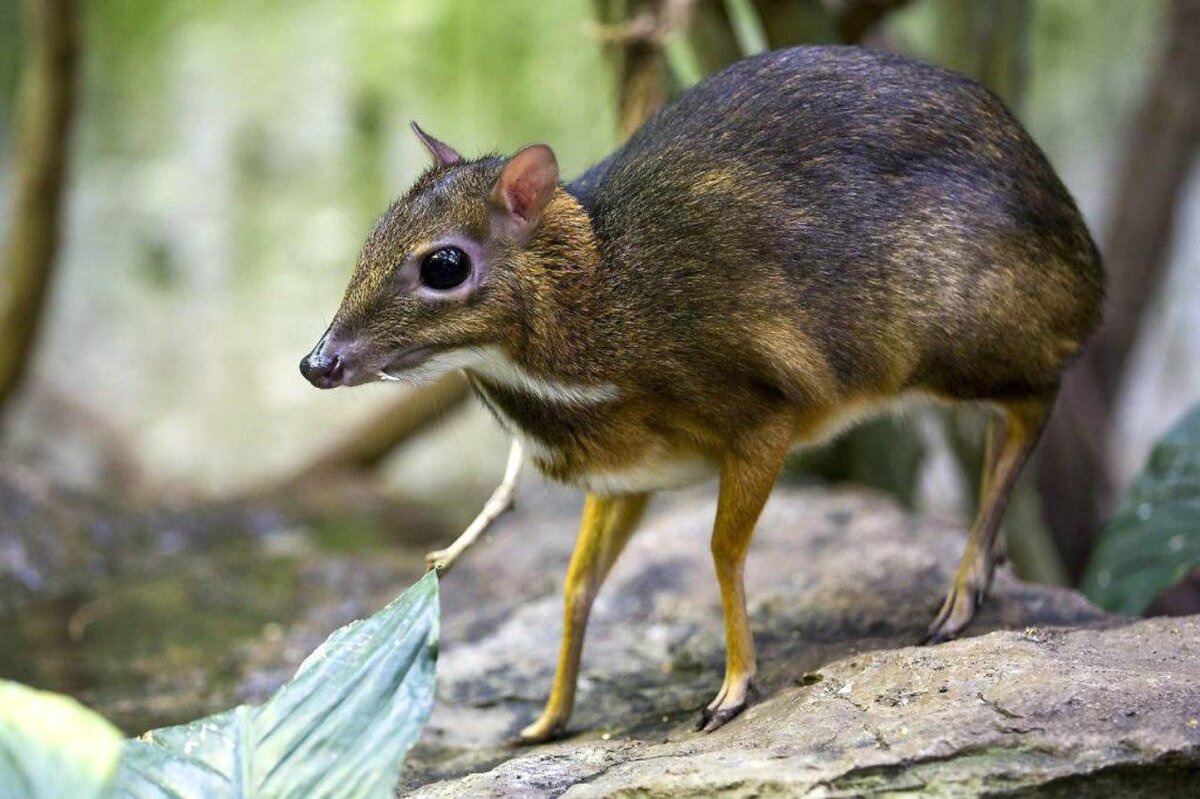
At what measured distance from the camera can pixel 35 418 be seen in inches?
405

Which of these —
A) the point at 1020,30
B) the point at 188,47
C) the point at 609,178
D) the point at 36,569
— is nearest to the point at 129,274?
the point at 188,47

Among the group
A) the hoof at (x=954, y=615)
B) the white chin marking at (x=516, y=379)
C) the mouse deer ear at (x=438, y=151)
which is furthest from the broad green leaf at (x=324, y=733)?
the hoof at (x=954, y=615)

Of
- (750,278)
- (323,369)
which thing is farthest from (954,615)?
(323,369)

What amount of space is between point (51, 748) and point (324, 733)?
1.84 ft

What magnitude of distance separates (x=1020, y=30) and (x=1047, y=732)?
4.64 metres

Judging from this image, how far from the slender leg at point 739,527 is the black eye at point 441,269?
2.76 feet

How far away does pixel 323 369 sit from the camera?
11.1ft

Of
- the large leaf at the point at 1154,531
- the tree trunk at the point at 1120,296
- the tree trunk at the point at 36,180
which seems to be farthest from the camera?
the tree trunk at the point at 1120,296

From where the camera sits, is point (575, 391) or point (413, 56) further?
point (413, 56)

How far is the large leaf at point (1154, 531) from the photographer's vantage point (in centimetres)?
492

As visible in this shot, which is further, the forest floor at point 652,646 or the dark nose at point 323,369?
the dark nose at point 323,369

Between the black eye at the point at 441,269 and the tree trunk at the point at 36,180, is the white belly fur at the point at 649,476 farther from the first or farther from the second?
the tree trunk at the point at 36,180

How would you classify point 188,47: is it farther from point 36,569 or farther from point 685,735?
point 685,735

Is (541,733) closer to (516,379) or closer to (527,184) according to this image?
(516,379)
